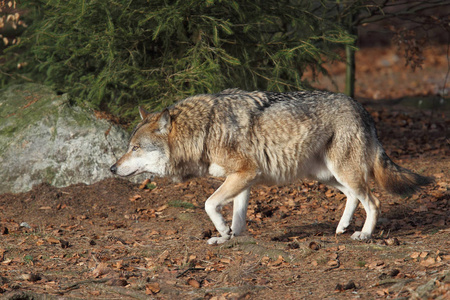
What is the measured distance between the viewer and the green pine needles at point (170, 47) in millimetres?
9031

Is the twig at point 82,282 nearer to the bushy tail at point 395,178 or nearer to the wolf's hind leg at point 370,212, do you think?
the wolf's hind leg at point 370,212

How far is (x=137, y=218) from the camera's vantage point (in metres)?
8.34

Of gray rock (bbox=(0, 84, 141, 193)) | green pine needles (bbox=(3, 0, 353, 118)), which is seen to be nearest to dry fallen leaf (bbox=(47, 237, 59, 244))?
gray rock (bbox=(0, 84, 141, 193))

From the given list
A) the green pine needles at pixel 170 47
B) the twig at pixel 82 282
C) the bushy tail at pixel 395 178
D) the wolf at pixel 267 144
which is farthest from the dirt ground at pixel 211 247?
the green pine needles at pixel 170 47

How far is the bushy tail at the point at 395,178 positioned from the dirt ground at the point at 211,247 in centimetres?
62

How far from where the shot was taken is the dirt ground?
5.14 meters

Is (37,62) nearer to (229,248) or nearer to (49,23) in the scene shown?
(49,23)

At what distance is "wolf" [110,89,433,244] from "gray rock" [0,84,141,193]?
100 inches

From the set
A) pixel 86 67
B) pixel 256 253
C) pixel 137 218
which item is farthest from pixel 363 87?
pixel 256 253

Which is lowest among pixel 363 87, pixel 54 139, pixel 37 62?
pixel 363 87

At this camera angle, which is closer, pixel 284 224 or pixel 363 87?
pixel 284 224

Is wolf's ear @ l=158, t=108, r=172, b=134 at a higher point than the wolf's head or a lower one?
higher

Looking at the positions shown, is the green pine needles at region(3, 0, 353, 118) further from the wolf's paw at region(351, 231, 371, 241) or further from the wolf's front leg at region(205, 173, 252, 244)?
the wolf's paw at region(351, 231, 371, 241)

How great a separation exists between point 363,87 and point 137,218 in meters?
14.1
